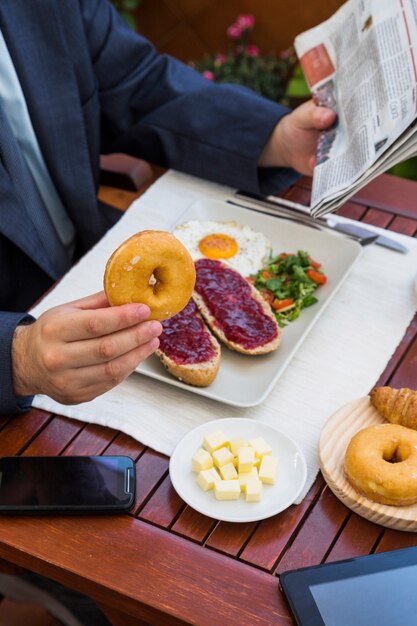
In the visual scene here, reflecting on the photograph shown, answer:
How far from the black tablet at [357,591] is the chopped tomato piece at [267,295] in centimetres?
60

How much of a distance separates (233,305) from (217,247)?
0.22m

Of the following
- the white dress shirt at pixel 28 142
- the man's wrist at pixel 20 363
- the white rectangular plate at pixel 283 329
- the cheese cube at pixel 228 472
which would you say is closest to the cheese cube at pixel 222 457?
the cheese cube at pixel 228 472

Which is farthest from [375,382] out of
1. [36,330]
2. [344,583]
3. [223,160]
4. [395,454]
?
[223,160]

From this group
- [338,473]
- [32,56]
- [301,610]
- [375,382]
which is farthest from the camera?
[32,56]

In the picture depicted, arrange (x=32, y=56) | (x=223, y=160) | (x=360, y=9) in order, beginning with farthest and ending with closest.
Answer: (x=223, y=160) → (x=32, y=56) → (x=360, y=9)

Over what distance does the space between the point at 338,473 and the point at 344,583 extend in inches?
7.2

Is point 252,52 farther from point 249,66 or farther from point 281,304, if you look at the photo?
point 281,304

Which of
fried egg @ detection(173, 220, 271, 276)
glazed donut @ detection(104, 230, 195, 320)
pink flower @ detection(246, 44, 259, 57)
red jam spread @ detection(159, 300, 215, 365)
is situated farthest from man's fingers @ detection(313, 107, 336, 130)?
pink flower @ detection(246, 44, 259, 57)

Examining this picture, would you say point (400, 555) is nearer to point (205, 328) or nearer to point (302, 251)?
point (205, 328)

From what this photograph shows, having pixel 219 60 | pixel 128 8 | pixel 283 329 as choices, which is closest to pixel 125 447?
pixel 283 329

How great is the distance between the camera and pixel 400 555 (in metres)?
1.13

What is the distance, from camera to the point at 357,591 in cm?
108

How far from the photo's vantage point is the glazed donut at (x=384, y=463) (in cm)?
115

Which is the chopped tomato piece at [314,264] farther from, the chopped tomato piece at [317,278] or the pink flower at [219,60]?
the pink flower at [219,60]
